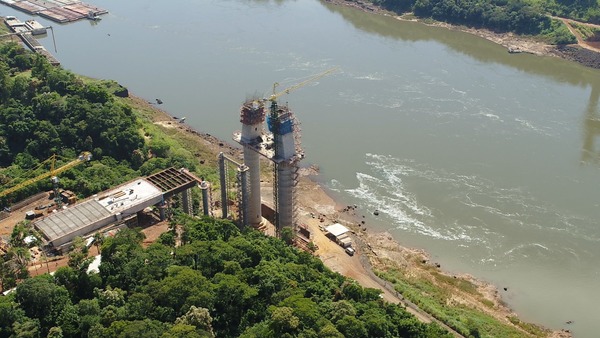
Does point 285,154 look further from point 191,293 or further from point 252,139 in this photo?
point 191,293

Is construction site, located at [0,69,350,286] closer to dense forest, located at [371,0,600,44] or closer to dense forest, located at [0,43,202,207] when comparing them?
dense forest, located at [0,43,202,207]

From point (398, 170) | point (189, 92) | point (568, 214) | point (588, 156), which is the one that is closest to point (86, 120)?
point (189, 92)

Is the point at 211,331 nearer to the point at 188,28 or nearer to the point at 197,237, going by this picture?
the point at 197,237

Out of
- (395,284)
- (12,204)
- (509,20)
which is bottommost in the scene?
(395,284)

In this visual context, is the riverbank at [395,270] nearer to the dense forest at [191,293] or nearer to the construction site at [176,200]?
the construction site at [176,200]

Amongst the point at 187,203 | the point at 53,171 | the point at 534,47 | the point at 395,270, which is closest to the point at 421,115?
the point at 395,270

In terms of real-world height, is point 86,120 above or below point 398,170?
above
